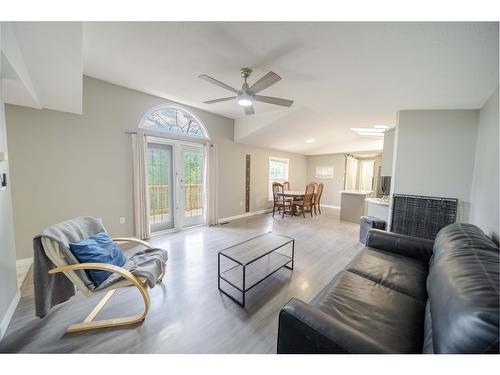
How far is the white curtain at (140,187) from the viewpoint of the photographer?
10.9ft

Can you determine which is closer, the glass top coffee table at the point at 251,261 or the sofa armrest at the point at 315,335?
the sofa armrest at the point at 315,335

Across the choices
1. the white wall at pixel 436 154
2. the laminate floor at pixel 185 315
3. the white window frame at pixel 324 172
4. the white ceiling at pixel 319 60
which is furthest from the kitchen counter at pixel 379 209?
the white window frame at pixel 324 172

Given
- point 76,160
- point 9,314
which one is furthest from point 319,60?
point 9,314

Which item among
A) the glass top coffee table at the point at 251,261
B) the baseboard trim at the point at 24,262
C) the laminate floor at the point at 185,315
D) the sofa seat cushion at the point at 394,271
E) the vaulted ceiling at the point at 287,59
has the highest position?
the vaulted ceiling at the point at 287,59

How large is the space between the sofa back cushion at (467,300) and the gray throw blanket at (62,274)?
1.85 m

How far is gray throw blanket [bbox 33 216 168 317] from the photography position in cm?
147

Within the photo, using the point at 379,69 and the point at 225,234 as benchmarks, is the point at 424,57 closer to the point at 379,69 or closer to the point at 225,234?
the point at 379,69

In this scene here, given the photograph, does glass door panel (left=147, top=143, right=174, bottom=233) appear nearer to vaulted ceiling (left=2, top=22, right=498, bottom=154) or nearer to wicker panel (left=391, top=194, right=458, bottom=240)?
vaulted ceiling (left=2, top=22, right=498, bottom=154)

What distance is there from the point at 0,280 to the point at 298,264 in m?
2.88

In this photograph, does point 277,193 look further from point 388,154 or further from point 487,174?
point 487,174

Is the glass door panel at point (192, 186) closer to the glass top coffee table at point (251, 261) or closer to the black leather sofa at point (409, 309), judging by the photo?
the glass top coffee table at point (251, 261)

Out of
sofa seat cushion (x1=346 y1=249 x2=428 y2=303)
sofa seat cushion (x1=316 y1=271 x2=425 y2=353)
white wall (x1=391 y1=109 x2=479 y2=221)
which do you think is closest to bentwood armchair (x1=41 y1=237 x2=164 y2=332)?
sofa seat cushion (x1=316 y1=271 x2=425 y2=353)
